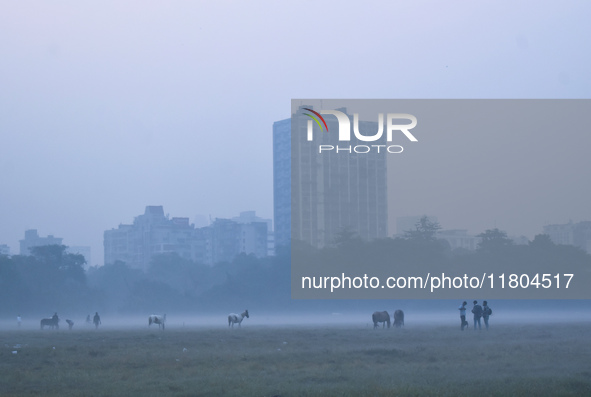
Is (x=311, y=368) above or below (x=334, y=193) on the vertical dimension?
below

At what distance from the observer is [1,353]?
27.1m

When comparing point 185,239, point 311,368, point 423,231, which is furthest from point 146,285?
point 311,368

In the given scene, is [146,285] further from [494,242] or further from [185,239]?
[494,242]

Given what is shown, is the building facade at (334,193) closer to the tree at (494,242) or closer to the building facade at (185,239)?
the tree at (494,242)

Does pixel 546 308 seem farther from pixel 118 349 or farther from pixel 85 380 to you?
pixel 85 380

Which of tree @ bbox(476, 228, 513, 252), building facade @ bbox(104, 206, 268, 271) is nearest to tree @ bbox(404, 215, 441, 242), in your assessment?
tree @ bbox(476, 228, 513, 252)

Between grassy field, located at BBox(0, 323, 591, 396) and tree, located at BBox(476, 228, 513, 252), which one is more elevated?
tree, located at BBox(476, 228, 513, 252)

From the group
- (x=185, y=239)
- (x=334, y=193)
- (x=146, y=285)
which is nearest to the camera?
(x=334, y=193)

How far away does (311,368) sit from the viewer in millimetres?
21609

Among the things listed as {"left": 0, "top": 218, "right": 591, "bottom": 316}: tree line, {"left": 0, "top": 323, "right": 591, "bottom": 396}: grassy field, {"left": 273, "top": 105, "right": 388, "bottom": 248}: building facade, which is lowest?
{"left": 0, "top": 323, "right": 591, "bottom": 396}: grassy field

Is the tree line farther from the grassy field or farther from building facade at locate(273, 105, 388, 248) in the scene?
the grassy field

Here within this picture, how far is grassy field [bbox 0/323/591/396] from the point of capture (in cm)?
1747

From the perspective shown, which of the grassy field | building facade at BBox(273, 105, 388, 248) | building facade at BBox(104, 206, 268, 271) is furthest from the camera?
building facade at BBox(104, 206, 268, 271)

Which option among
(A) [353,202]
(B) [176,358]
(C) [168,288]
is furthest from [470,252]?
(C) [168,288]
